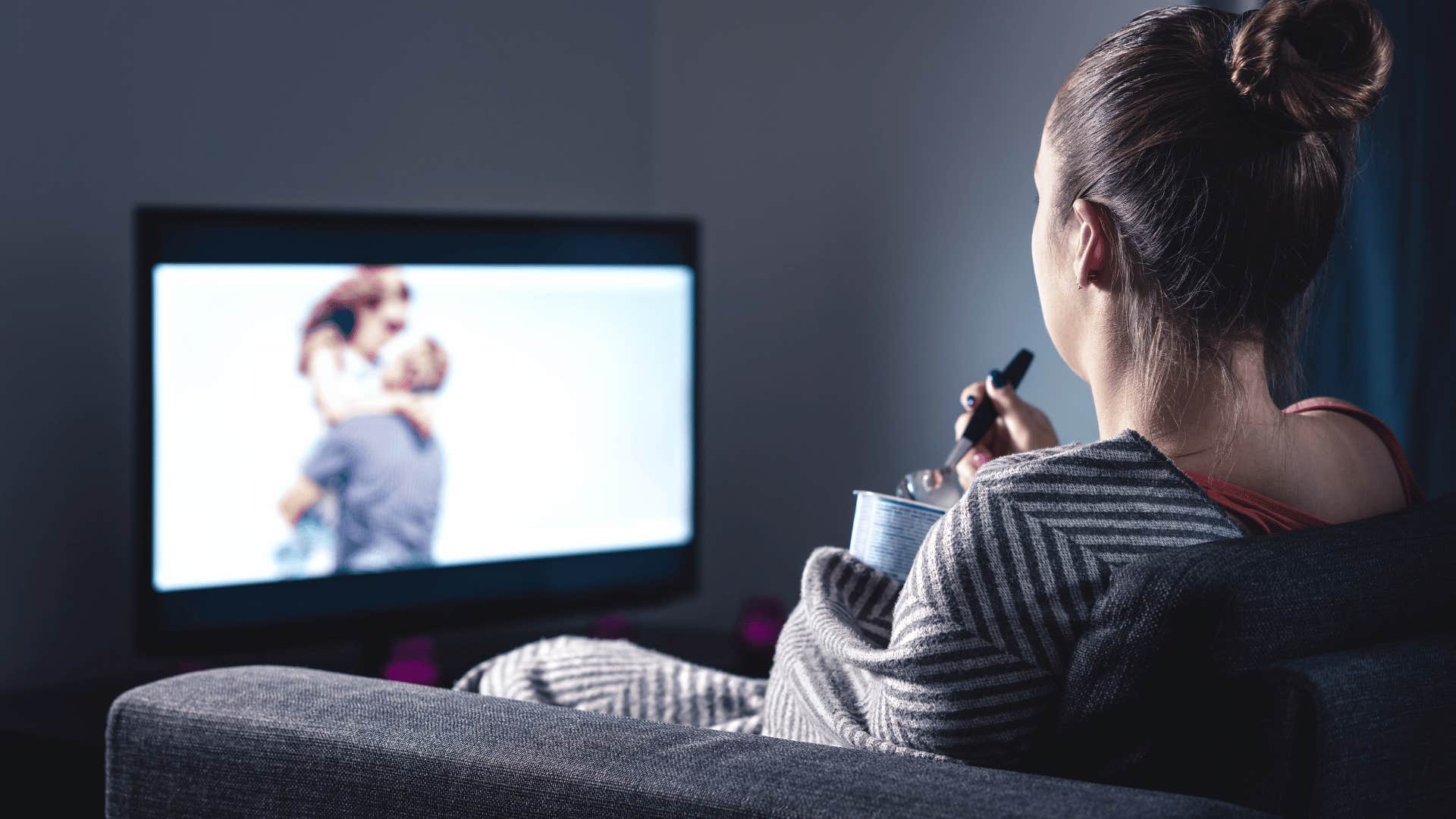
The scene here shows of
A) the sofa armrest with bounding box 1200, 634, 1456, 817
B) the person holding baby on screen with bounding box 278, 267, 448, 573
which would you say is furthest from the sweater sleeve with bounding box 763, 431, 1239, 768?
the person holding baby on screen with bounding box 278, 267, 448, 573

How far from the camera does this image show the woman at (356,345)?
6.37 ft

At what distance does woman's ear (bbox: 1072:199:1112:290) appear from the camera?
3.50 ft

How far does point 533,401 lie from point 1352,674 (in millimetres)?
1536

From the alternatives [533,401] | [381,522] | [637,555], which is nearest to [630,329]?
[533,401]

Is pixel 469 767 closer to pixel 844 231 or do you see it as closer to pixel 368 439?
pixel 368 439

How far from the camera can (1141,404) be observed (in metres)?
1.08

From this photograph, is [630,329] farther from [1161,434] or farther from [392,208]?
[1161,434]

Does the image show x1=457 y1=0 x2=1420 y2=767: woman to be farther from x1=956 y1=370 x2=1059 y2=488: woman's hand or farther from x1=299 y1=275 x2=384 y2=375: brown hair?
x1=299 y1=275 x2=384 y2=375: brown hair

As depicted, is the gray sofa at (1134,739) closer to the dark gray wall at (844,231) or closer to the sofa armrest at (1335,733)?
the sofa armrest at (1335,733)

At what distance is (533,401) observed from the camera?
2182 millimetres

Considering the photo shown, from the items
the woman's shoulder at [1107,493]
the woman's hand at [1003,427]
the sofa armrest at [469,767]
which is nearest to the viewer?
the sofa armrest at [469,767]

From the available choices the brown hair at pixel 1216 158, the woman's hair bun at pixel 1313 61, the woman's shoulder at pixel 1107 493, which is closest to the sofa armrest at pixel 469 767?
the woman's shoulder at pixel 1107 493

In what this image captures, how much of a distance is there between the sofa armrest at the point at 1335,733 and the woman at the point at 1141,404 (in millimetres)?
115

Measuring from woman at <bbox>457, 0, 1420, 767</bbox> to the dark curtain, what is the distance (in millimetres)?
818
